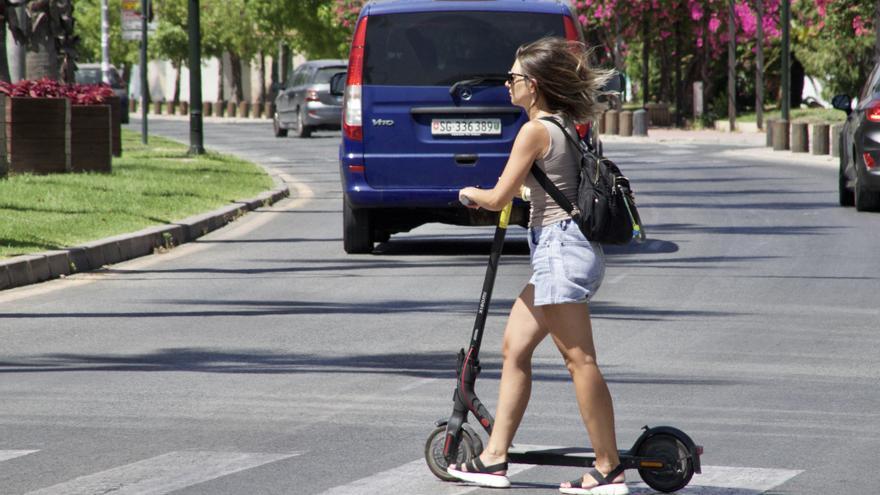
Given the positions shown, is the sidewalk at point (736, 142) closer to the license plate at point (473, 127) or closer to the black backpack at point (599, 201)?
the license plate at point (473, 127)

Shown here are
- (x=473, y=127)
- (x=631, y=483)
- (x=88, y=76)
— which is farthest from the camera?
(x=88, y=76)

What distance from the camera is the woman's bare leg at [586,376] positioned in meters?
6.16

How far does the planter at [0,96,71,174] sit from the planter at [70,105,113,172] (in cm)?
68

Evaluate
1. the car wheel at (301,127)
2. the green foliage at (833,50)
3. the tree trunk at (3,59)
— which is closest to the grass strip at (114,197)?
the tree trunk at (3,59)

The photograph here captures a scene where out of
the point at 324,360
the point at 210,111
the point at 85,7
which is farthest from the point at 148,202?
the point at 85,7

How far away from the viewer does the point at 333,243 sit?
55.9 feet

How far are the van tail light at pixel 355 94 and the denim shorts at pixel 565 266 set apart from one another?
868 centimetres

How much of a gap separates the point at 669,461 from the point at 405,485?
3.06 feet

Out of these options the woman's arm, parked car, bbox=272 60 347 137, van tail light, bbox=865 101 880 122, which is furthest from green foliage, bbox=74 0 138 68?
the woman's arm

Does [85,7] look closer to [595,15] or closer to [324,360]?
[595,15]

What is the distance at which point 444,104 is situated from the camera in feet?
48.4

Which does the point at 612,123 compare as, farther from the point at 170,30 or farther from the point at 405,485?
the point at 405,485

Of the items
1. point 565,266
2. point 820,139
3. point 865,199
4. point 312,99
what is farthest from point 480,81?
point 312,99

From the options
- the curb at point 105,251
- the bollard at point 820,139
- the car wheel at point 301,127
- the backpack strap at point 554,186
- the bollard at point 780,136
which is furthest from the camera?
the car wheel at point 301,127
